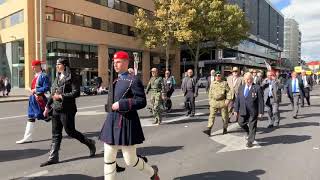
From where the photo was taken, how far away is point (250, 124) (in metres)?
9.74

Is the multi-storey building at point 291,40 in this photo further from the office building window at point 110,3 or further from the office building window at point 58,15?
the office building window at point 58,15

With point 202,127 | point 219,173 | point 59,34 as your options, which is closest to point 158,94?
point 202,127

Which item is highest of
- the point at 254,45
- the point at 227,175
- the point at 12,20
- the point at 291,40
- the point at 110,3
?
the point at 291,40

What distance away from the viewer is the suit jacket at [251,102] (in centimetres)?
989

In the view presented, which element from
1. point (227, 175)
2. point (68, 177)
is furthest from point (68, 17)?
point (227, 175)

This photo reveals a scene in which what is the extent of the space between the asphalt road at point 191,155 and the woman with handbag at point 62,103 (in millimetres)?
350

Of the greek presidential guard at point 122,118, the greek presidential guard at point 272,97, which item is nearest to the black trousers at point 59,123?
the greek presidential guard at point 122,118

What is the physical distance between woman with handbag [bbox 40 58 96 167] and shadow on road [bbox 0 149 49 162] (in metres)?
0.99

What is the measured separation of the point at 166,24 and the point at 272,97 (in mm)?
35557

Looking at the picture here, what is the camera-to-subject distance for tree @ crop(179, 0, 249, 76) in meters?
49.9

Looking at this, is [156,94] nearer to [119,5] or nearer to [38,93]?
[38,93]

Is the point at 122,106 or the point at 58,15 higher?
the point at 58,15

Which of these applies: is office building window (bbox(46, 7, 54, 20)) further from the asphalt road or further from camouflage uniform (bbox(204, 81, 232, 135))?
camouflage uniform (bbox(204, 81, 232, 135))

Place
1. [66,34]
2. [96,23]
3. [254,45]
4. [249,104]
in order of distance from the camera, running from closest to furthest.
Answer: [249,104]
[66,34]
[96,23]
[254,45]
